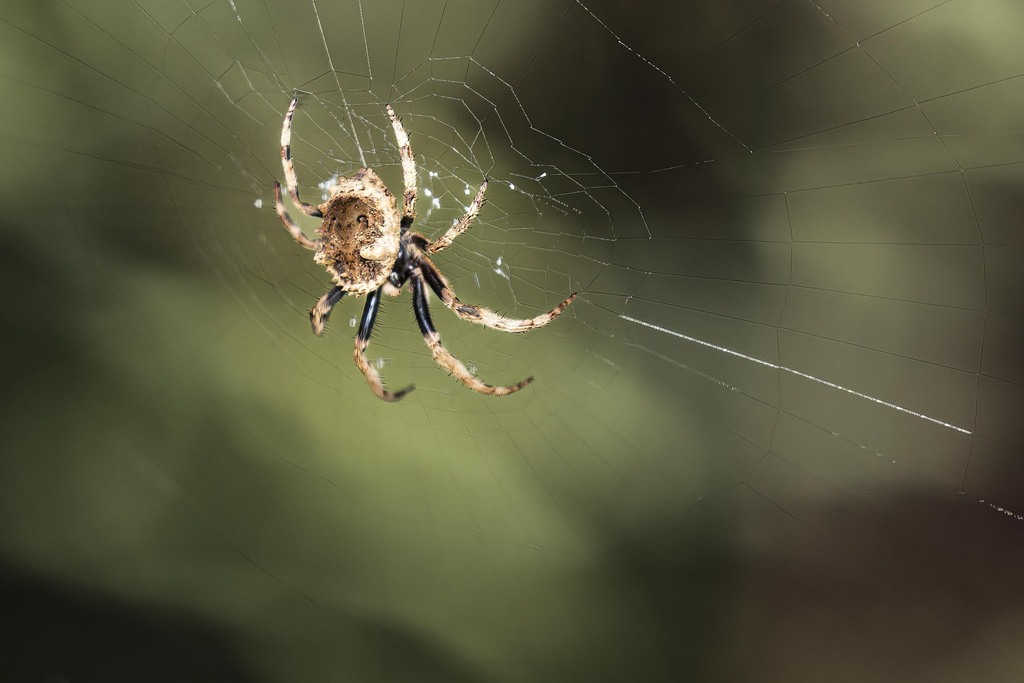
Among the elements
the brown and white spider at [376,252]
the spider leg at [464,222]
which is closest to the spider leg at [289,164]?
the brown and white spider at [376,252]

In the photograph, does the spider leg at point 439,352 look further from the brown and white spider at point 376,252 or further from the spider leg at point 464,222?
the spider leg at point 464,222

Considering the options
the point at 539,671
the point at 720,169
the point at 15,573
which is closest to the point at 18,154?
the point at 15,573

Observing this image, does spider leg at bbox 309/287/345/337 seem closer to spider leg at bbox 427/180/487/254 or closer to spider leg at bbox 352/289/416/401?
spider leg at bbox 352/289/416/401

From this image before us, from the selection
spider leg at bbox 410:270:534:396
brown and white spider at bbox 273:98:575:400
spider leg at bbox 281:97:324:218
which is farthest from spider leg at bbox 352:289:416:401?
spider leg at bbox 281:97:324:218

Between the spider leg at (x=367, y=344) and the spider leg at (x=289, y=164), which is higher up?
the spider leg at (x=289, y=164)

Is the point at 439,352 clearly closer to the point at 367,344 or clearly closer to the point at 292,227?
the point at 367,344

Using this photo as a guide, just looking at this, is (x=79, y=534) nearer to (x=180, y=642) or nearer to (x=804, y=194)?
(x=180, y=642)
